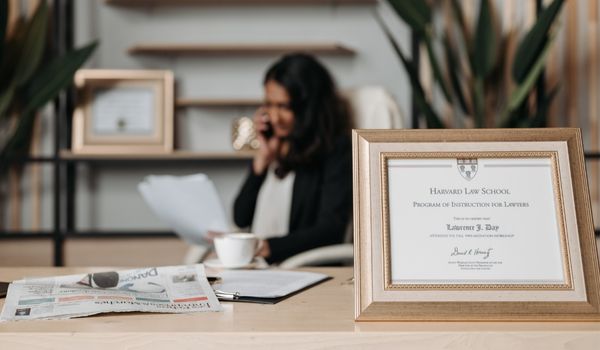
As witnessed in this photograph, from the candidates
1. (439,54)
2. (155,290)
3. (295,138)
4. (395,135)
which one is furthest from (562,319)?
(439,54)

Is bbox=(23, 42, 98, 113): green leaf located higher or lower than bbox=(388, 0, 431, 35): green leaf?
lower

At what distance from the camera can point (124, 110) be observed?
3066 mm

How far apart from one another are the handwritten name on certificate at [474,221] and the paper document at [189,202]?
97cm

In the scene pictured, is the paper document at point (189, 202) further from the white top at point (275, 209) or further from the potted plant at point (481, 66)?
the potted plant at point (481, 66)

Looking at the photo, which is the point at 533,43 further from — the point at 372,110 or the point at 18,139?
the point at 18,139

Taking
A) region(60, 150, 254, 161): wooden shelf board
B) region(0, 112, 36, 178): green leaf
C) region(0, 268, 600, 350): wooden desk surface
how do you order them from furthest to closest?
region(60, 150, 254, 161): wooden shelf board
region(0, 112, 36, 178): green leaf
region(0, 268, 600, 350): wooden desk surface

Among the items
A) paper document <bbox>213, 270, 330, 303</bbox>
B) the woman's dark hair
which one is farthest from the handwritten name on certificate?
the woman's dark hair

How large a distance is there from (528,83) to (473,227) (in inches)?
73.1

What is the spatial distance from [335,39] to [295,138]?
0.91m

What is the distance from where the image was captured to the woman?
244 centimetres

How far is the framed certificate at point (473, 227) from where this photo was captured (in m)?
0.81

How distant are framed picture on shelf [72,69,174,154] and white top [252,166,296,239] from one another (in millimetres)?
705

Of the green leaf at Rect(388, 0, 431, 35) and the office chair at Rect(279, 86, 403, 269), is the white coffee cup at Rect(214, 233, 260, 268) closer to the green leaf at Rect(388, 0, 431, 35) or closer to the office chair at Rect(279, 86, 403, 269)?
the office chair at Rect(279, 86, 403, 269)

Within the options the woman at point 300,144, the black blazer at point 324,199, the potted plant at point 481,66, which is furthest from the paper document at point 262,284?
the potted plant at point 481,66
